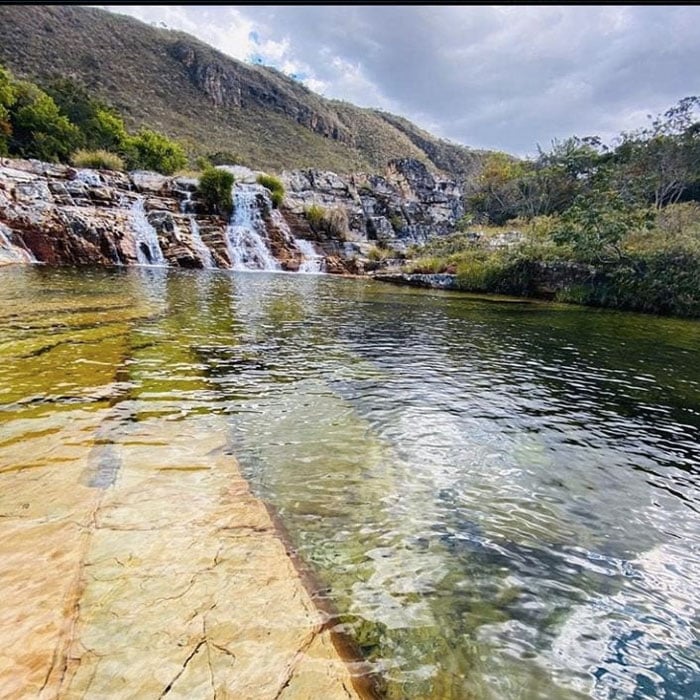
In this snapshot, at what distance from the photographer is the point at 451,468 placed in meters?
3.79

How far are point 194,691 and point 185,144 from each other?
6656cm

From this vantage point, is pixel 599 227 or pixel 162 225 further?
pixel 162 225

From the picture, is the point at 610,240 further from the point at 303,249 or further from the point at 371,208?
the point at 371,208

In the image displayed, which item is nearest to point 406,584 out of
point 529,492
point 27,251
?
point 529,492

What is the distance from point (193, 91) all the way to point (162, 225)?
210 feet

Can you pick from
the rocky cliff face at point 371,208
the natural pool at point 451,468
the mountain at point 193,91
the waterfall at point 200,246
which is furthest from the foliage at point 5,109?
the natural pool at point 451,468

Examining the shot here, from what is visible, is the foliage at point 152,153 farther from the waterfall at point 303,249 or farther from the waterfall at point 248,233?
the waterfall at point 303,249

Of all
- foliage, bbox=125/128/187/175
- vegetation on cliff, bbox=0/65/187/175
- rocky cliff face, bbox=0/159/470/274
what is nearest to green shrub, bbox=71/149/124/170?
vegetation on cliff, bbox=0/65/187/175

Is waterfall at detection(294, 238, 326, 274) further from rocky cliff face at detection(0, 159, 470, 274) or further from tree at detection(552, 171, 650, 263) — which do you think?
tree at detection(552, 171, 650, 263)

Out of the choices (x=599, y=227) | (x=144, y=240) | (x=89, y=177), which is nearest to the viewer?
(x=599, y=227)

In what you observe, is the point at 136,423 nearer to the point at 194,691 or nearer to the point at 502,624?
the point at 194,691

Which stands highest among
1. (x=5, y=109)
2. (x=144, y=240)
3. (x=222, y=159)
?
(x=222, y=159)

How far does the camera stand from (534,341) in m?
9.77

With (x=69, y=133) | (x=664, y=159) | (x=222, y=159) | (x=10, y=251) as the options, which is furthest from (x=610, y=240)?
(x=222, y=159)
